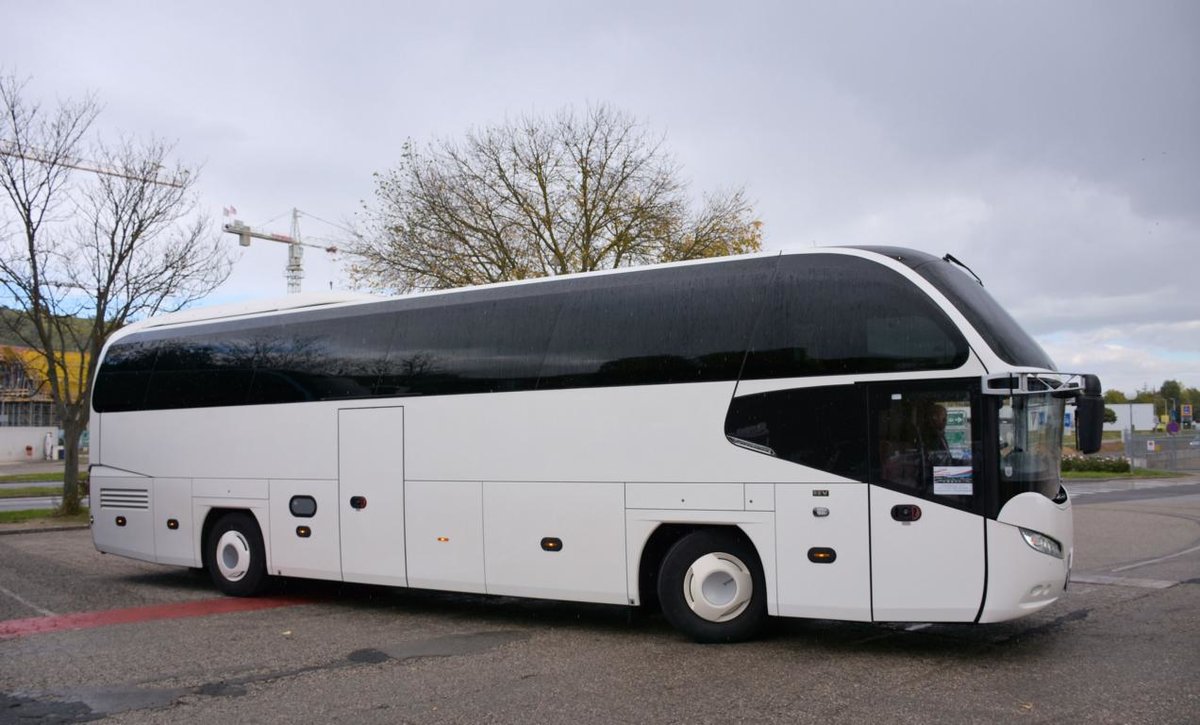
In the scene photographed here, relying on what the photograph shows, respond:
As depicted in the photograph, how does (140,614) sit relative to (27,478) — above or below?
above

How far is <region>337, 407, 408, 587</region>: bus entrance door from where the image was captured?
10.4 m

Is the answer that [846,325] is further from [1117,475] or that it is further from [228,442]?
[1117,475]

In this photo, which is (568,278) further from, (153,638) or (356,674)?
(153,638)

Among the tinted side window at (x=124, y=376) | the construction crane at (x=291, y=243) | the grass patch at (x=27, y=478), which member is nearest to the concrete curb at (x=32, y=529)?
the tinted side window at (x=124, y=376)

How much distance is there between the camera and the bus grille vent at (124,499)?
12977mm

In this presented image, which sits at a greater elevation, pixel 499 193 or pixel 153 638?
pixel 499 193

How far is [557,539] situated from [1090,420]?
455 centimetres

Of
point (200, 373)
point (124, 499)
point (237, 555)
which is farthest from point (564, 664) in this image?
point (124, 499)

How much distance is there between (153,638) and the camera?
9102 millimetres

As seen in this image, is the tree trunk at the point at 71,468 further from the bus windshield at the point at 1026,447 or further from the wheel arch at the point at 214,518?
the bus windshield at the point at 1026,447

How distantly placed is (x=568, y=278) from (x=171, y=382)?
6.14m

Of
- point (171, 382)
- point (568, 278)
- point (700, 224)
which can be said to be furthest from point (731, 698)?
point (700, 224)

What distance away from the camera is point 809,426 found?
796 cm

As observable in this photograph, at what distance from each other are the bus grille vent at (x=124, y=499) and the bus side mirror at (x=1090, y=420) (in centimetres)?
1094
